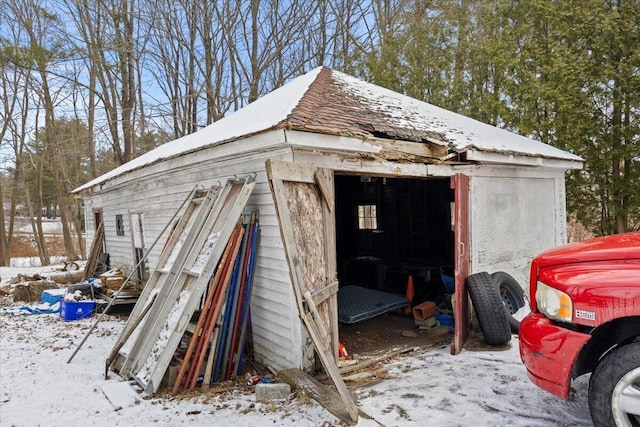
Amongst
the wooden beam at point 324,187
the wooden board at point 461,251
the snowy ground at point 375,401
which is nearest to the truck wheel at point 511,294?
the wooden board at point 461,251

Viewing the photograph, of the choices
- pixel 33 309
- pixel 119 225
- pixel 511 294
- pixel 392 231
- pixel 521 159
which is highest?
pixel 521 159

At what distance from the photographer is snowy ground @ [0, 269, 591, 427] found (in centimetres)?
384

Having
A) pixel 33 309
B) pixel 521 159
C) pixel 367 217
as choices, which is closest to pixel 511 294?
pixel 521 159

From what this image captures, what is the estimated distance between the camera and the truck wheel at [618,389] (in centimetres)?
278

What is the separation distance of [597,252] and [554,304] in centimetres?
48

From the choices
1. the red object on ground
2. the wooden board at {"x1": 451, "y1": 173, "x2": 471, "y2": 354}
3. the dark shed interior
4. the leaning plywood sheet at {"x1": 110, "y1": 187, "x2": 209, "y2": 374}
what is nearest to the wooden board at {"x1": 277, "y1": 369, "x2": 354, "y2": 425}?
the leaning plywood sheet at {"x1": 110, "y1": 187, "x2": 209, "y2": 374}

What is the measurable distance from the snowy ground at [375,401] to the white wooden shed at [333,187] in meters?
0.74

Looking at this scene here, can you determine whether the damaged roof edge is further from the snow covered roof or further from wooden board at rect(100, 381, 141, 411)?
wooden board at rect(100, 381, 141, 411)

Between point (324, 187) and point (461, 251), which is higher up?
point (324, 187)

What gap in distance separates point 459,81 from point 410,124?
33.1 ft

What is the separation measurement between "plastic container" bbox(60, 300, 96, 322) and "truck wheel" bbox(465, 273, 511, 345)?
7.88m

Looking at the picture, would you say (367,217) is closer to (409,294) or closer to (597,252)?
(409,294)

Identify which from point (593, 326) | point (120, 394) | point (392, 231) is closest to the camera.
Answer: point (593, 326)

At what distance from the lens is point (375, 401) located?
4.24m
